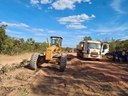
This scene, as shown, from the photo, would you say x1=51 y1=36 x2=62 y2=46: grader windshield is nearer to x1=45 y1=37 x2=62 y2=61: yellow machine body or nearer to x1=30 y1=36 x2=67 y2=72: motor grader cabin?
x1=45 y1=37 x2=62 y2=61: yellow machine body

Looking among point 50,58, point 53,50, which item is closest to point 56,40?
point 53,50

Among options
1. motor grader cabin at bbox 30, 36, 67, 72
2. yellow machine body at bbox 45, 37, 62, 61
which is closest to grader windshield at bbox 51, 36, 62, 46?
yellow machine body at bbox 45, 37, 62, 61

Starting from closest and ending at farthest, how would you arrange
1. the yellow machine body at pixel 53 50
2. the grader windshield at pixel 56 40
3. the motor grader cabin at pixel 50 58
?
the motor grader cabin at pixel 50 58
the yellow machine body at pixel 53 50
the grader windshield at pixel 56 40

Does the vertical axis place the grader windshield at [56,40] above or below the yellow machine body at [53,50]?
above

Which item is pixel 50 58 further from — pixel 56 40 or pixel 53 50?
pixel 56 40

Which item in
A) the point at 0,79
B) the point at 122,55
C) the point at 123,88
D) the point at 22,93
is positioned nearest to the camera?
the point at 22,93

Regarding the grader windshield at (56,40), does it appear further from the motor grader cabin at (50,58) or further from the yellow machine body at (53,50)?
the motor grader cabin at (50,58)

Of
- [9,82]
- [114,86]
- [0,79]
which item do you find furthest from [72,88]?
[0,79]

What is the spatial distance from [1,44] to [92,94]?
22138mm

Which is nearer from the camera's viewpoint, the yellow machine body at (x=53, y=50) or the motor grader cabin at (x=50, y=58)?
the motor grader cabin at (x=50, y=58)

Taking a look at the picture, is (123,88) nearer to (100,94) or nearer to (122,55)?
(100,94)

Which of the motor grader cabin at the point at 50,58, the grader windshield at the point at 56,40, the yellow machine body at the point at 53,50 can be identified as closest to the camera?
the motor grader cabin at the point at 50,58

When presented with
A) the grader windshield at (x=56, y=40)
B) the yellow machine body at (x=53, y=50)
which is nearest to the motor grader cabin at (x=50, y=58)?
the yellow machine body at (x=53, y=50)

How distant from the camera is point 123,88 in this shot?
1061 centimetres
